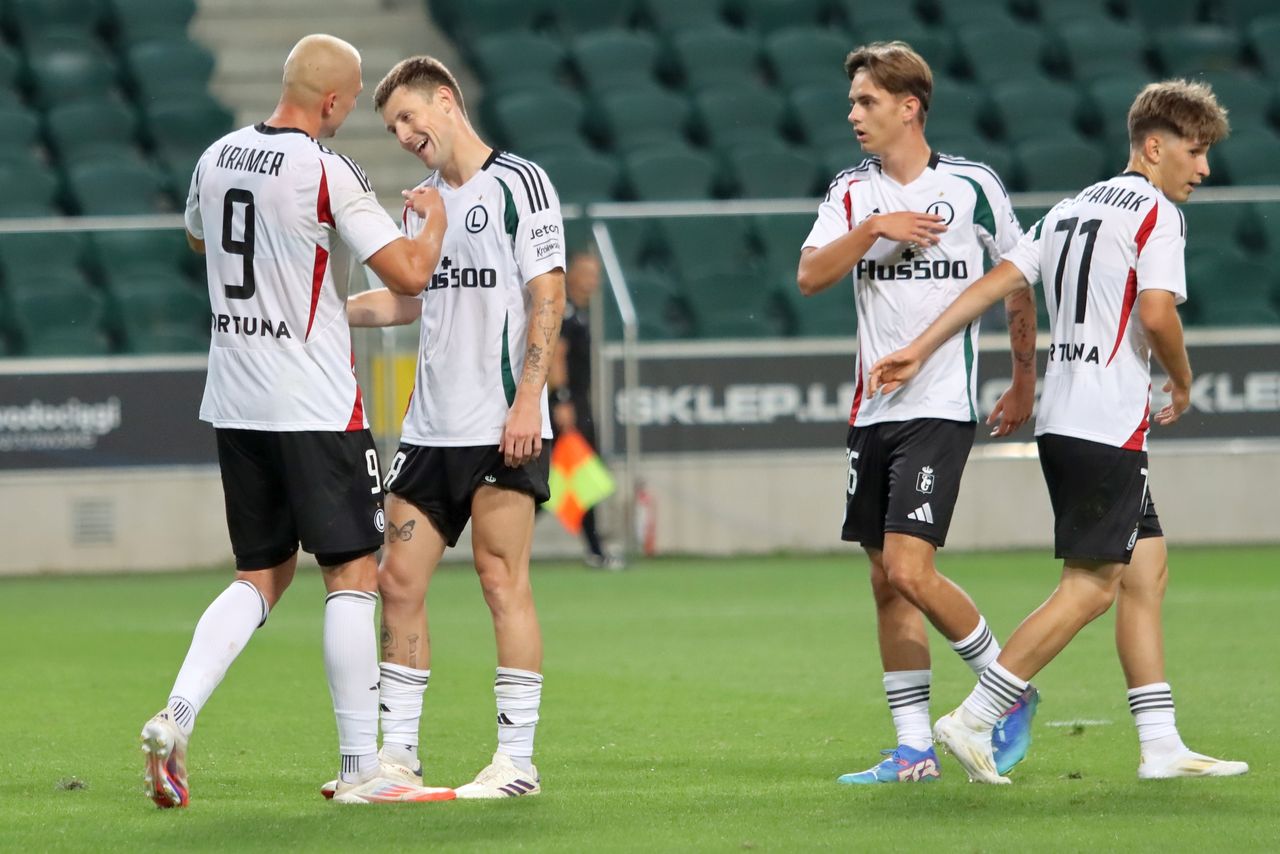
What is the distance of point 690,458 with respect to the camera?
14.2 meters

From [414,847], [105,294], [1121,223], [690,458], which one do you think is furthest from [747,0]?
[414,847]

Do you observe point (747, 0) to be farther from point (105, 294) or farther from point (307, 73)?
point (307, 73)

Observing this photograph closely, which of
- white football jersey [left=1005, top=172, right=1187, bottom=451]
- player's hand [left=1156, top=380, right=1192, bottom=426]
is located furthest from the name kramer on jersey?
player's hand [left=1156, top=380, right=1192, bottom=426]

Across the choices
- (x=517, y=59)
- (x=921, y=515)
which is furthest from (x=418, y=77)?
(x=517, y=59)

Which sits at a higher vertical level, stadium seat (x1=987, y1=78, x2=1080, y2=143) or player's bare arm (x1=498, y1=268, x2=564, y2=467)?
stadium seat (x1=987, y1=78, x2=1080, y2=143)

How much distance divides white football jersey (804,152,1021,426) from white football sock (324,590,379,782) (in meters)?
1.64

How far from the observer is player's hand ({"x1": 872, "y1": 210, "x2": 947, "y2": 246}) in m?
5.49

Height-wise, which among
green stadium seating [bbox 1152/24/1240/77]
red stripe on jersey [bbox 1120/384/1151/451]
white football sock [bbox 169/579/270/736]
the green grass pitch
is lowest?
the green grass pitch

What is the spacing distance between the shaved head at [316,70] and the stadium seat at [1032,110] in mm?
12735

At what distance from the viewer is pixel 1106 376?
18.3 ft

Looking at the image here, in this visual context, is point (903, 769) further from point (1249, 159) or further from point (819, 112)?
point (1249, 159)

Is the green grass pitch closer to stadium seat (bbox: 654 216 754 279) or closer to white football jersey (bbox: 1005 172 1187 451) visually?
white football jersey (bbox: 1005 172 1187 451)

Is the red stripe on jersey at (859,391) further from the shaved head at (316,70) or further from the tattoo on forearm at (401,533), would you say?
the shaved head at (316,70)

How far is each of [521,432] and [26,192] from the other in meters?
11.3
